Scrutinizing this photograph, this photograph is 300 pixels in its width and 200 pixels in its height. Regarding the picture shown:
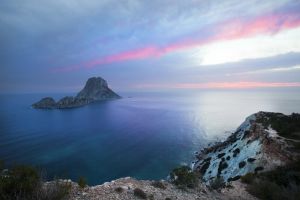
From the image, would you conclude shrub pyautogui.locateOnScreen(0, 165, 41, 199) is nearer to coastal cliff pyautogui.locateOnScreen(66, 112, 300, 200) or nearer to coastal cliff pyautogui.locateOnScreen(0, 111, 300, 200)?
coastal cliff pyautogui.locateOnScreen(0, 111, 300, 200)

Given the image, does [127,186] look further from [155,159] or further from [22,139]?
[22,139]

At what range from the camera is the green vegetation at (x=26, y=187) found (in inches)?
282

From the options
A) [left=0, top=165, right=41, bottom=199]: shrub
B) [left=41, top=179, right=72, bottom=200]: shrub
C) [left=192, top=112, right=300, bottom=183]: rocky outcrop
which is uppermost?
[left=0, top=165, right=41, bottom=199]: shrub

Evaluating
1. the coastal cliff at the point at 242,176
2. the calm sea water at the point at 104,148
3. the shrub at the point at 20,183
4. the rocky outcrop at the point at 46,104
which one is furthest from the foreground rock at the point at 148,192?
the rocky outcrop at the point at 46,104

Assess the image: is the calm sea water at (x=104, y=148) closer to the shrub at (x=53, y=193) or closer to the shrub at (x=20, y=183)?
the shrub at (x=20, y=183)

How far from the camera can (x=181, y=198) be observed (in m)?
11.0

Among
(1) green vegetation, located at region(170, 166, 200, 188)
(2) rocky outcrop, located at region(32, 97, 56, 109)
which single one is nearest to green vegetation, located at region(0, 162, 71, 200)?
(1) green vegetation, located at region(170, 166, 200, 188)

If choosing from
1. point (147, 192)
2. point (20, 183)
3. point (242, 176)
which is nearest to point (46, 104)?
point (242, 176)

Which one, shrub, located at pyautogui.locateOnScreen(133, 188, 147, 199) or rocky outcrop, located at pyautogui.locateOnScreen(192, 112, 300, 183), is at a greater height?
shrub, located at pyautogui.locateOnScreen(133, 188, 147, 199)

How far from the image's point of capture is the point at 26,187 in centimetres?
736

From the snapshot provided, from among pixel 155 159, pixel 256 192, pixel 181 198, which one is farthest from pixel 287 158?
pixel 155 159

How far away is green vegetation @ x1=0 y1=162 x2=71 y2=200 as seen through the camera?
7.16 m

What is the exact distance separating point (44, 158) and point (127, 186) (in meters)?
48.4

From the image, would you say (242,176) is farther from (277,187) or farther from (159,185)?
(159,185)
